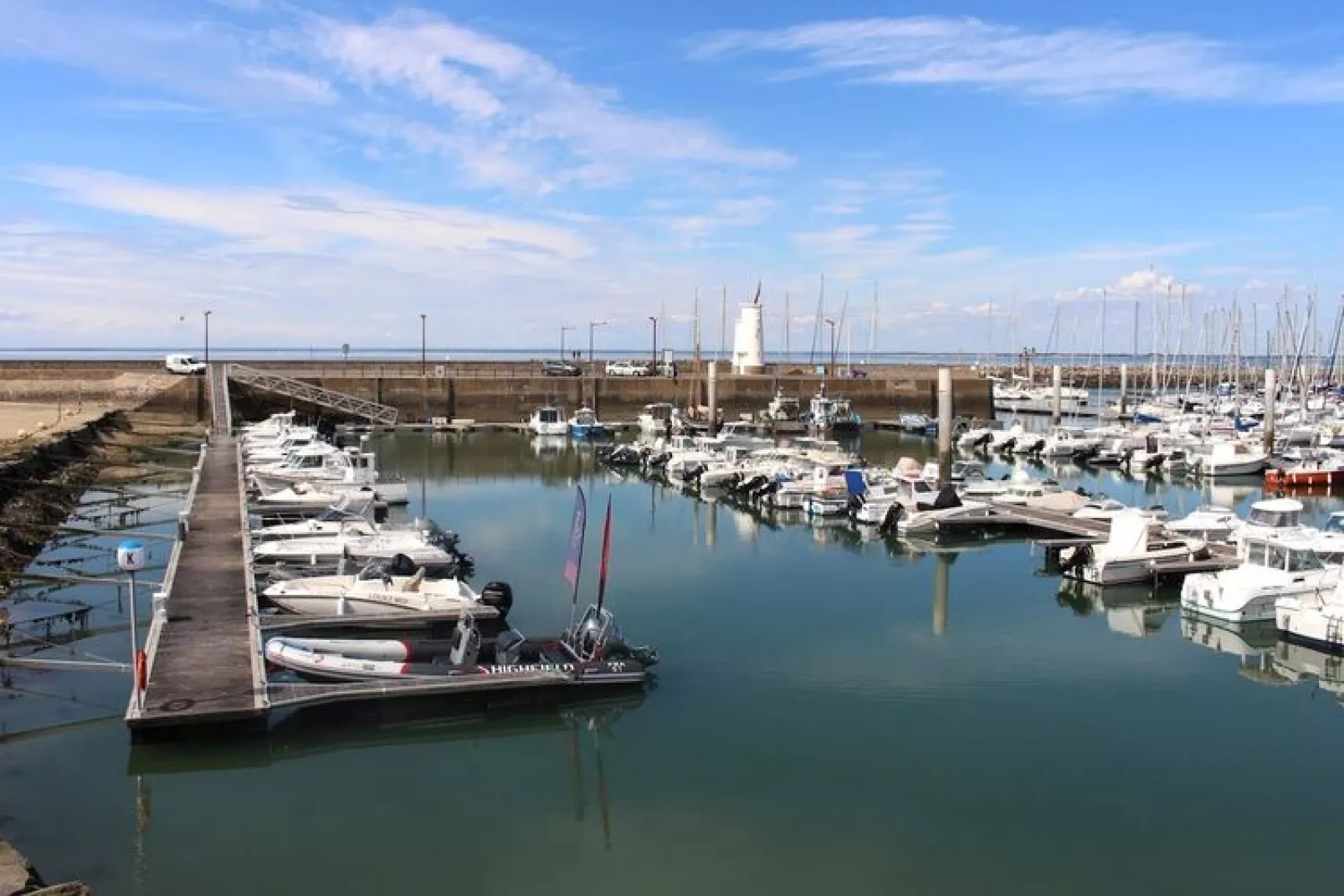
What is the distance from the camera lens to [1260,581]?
22562 millimetres

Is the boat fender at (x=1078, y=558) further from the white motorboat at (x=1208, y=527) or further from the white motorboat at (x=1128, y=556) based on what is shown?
the white motorboat at (x=1208, y=527)

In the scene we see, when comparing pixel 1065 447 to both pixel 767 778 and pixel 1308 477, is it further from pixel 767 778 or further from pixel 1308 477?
pixel 767 778

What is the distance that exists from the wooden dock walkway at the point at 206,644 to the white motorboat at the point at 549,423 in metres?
37.7

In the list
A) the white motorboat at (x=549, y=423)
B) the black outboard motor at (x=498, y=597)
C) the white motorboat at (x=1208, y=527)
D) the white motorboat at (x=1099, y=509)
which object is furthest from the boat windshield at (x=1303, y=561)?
the white motorboat at (x=549, y=423)

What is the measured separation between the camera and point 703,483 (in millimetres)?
43031

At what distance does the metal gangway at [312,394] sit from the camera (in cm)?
6294

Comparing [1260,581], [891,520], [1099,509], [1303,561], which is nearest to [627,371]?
[891,520]

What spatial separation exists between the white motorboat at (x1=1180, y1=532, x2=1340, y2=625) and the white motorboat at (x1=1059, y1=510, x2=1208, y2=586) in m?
2.25

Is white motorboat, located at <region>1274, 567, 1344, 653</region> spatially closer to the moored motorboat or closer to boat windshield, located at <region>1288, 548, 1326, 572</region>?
boat windshield, located at <region>1288, 548, 1326, 572</region>

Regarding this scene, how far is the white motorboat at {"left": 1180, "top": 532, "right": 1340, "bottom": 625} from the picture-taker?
73.5 feet

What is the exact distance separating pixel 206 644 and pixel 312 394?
49442 mm

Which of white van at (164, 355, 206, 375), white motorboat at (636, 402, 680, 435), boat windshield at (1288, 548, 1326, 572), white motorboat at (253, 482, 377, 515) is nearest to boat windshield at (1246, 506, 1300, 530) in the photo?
boat windshield at (1288, 548, 1326, 572)

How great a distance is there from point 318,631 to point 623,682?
238 inches

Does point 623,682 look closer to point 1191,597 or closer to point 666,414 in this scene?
point 1191,597
